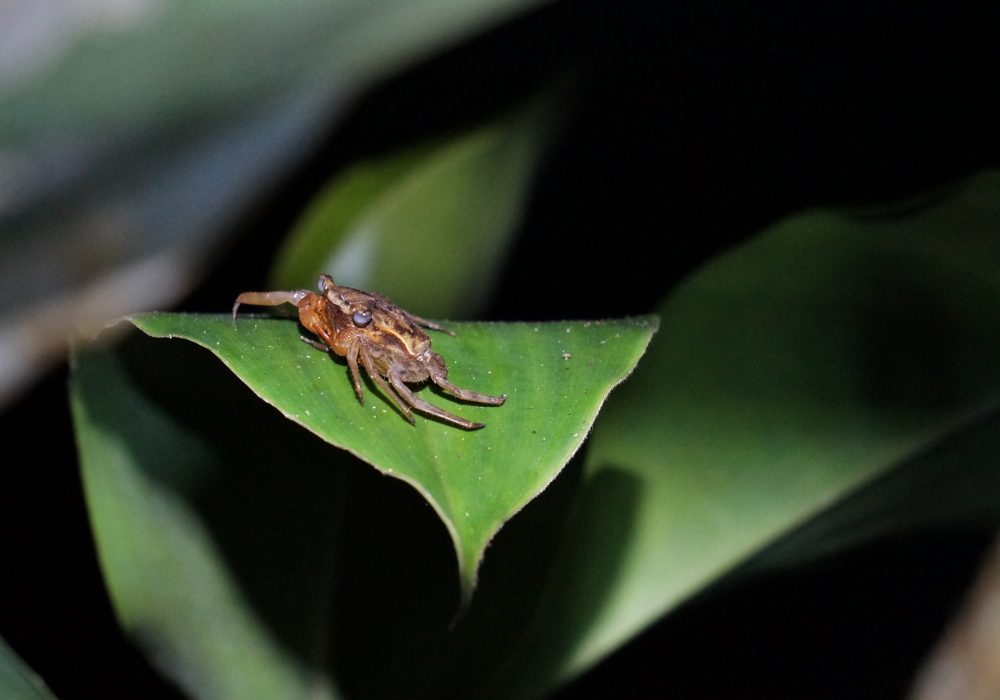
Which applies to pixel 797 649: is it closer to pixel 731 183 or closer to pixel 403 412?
pixel 731 183

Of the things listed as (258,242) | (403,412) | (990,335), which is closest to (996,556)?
(990,335)

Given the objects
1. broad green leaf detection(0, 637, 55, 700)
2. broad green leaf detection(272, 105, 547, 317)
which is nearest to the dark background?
broad green leaf detection(272, 105, 547, 317)

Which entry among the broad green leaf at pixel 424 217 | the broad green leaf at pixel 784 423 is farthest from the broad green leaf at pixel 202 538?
the broad green leaf at pixel 424 217

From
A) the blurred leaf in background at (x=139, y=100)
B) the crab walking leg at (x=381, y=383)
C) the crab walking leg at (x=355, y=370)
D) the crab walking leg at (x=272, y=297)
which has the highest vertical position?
the blurred leaf in background at (x=139, y=100)

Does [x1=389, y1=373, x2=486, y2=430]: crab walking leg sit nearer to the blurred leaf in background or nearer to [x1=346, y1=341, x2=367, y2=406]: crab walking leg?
[x1=346, y1=341, x2=367, y2=406]: crab walking leg

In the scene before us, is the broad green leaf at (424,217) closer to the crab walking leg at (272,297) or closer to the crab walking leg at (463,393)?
the crab walking leg at (272,297)
